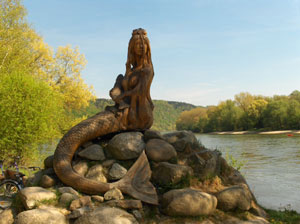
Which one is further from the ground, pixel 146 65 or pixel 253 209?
pixel 146 65

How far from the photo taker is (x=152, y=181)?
5.86m

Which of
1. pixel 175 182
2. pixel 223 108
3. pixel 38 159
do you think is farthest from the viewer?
pixel 223 108

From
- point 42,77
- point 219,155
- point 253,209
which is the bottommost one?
point 253,209

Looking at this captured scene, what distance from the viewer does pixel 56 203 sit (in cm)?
495

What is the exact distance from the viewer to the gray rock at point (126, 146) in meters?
6.04

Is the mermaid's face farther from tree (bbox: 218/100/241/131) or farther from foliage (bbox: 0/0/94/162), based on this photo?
tree (bbox: 218/100/241/131)

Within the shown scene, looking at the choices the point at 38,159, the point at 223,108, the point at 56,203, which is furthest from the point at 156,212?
the point at 223,108

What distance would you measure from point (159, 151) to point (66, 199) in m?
2.20

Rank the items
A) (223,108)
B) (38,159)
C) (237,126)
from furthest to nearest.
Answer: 1. (223,108)
2. (237,126)
3. (38,159)

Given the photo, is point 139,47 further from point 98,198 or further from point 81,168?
point 98,198

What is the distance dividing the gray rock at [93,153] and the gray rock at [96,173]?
211mm

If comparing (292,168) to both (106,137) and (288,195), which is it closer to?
(288,195)

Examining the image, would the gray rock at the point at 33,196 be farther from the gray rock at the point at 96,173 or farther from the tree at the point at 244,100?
the tree at the point at 244,100

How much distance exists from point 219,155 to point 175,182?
1692 millimetres
